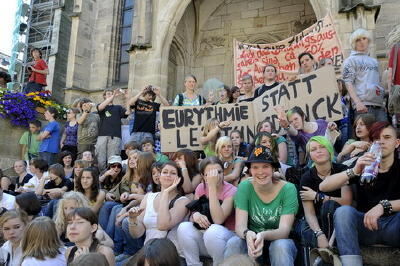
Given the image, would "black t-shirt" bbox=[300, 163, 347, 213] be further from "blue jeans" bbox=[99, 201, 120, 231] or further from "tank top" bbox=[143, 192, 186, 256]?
"blue jeans" bbox=[99, 201, 120, 231]

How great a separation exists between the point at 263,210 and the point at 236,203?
0.89ft

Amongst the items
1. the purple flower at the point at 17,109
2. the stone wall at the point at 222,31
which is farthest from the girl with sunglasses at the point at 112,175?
the stone wall at the point at 222,31

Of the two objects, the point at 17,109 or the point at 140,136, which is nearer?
the point at 140,136

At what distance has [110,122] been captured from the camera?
329 inches

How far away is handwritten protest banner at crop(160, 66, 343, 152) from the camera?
6.26 metres

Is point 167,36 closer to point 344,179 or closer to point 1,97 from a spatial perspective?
point 1,97

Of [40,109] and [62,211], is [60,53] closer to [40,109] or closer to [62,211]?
[40,109]

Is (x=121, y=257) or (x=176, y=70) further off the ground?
(x=176, y=70)

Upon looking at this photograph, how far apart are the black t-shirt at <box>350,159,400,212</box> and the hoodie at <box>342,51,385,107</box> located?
3.15 meters

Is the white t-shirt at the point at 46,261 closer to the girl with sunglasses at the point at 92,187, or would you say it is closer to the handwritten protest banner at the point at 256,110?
the girl with sunglasses at the point at 92,187

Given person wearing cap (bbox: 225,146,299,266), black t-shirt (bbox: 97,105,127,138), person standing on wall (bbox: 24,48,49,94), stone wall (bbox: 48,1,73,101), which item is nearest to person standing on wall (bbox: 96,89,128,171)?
black t-shirt (bbox: 97,105,127,138)

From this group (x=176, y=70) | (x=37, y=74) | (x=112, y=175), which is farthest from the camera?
(x=176, y=70)

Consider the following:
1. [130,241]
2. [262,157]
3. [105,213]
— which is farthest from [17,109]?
[262,157]

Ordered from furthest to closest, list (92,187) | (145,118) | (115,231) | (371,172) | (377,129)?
(145,118) < (92,187) < (115,231) < (377,129) < (371,172)
